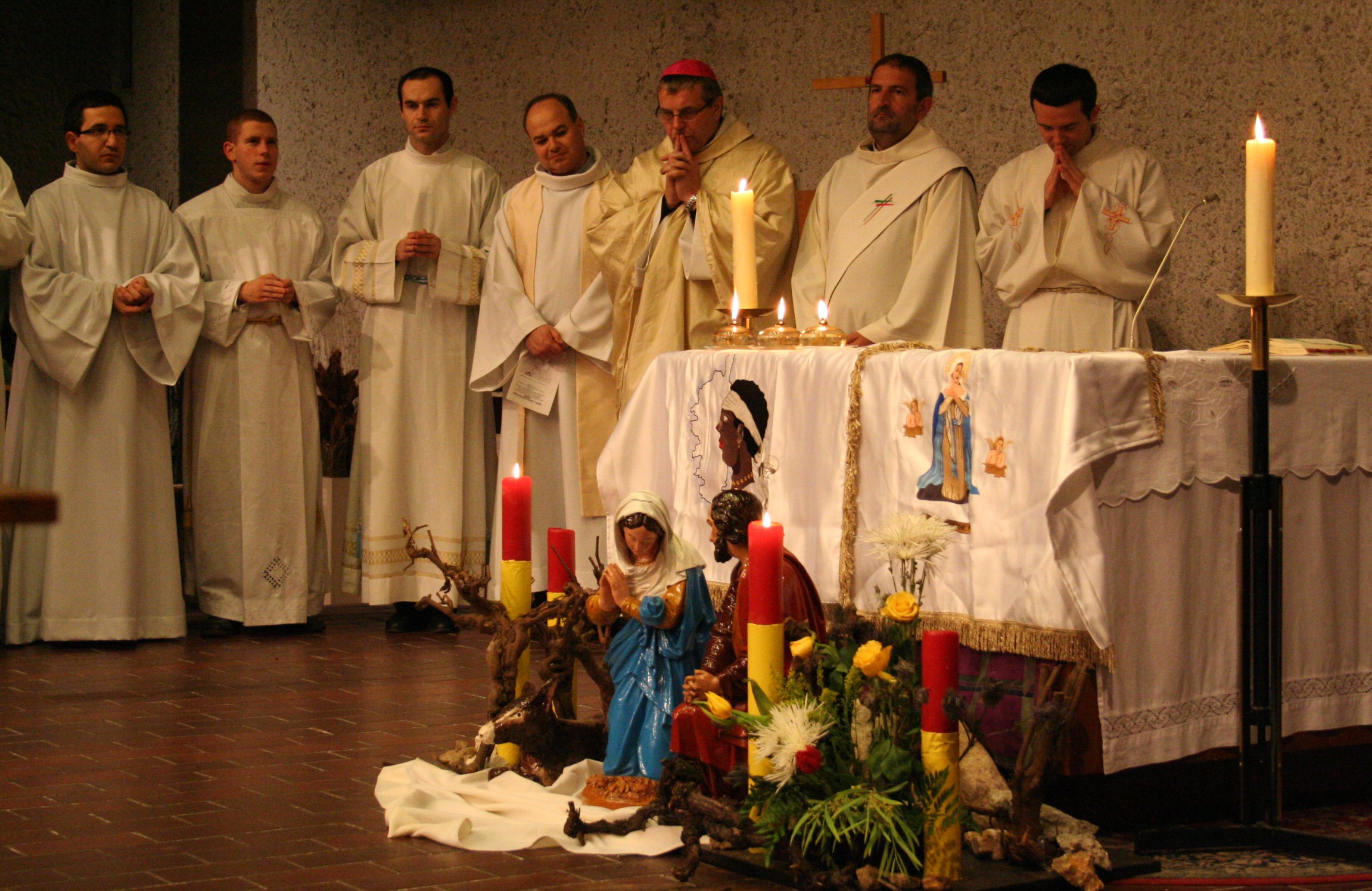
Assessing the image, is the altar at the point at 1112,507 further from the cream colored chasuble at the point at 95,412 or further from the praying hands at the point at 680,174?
the cream colored chasuble at the point at 95,412

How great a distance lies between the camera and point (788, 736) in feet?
11.7

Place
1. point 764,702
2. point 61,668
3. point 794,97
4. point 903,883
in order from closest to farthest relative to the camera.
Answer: point 903,883, point 764,702, point 61,668, point 794,97

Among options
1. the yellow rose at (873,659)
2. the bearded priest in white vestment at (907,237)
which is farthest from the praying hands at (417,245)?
the yellow rose at (873,659)

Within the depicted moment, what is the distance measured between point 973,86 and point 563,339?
2.00 metres

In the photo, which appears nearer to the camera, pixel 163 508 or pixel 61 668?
Answer: pixel 61 668

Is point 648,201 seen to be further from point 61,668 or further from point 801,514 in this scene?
point 61,668

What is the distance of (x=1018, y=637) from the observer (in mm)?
3904

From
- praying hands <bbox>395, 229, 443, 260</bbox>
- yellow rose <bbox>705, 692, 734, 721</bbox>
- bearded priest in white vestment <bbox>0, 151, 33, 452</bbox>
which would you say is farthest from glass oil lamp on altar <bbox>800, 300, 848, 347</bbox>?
bearded priest in white vestment <bbox>0, 151, 33, 452</bbox>

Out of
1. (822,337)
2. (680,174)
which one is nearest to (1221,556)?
(822,337)

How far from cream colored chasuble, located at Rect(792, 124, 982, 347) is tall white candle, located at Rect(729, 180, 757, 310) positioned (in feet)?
3.09

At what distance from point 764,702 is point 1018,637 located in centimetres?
63

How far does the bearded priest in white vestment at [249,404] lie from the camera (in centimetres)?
734

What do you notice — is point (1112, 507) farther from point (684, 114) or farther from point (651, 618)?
point (684, 114)

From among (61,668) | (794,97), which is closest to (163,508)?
(61,668)
